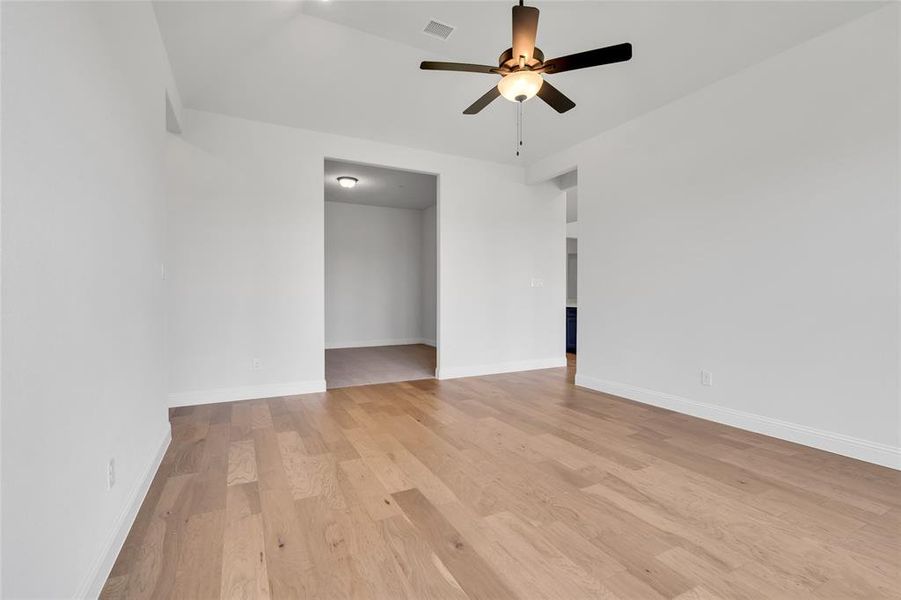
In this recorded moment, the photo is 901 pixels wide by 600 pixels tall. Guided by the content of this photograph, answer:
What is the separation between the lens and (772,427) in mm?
3066

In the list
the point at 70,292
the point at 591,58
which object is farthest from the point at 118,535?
the point at 591,58

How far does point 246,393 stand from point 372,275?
15.1ft

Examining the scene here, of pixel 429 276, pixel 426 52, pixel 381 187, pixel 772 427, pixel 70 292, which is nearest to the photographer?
pixel 70 292

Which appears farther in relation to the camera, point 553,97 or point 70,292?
point 553,97

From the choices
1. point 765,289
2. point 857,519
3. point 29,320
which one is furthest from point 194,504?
point 765,289

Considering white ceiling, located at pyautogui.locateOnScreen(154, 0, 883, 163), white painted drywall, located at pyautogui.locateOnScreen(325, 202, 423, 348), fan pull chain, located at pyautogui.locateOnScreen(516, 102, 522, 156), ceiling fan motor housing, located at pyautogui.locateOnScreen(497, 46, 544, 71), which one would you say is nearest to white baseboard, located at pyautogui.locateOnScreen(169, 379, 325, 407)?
white ceiling, located at pyautogui.locateOnScreen(154, 0, 883, 163)

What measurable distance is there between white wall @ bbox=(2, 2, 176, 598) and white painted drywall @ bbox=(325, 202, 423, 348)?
19.3 ft

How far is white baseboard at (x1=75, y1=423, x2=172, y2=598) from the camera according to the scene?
1368 mm

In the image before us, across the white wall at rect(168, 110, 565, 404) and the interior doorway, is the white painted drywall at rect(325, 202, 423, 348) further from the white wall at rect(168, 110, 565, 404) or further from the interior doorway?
the white wall at rect(168, 110, 565, 404)

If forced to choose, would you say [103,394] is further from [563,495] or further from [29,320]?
[563,495]

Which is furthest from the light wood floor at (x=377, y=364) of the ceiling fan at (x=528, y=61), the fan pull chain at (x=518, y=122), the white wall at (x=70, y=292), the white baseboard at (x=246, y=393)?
the ceiling fan at (x=528, y=61)

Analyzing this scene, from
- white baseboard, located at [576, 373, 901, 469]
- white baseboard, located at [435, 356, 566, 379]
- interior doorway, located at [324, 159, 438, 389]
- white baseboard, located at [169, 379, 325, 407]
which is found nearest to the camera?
white baseboard, located at [576, 373, 901, 469]

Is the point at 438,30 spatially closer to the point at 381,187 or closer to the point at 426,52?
the point at 426,52

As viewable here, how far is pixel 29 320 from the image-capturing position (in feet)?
3.41
